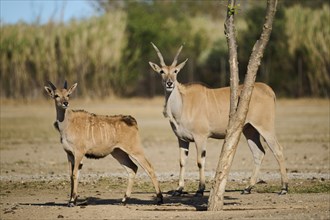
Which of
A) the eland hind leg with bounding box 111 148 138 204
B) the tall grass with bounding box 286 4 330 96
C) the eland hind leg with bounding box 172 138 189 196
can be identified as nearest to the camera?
the eland hind leg with bounding box 111 148 138 204

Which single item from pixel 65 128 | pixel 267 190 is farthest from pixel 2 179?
pixel 267 190

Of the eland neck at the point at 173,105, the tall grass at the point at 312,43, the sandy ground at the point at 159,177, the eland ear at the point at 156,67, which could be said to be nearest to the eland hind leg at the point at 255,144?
the sandy ground at the point at 159,177

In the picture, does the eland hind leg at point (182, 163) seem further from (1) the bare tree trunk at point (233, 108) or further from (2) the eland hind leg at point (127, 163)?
(1) the bare tree trunk at point (233, 108)

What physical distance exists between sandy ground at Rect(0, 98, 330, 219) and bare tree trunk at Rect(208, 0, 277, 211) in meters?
0.31

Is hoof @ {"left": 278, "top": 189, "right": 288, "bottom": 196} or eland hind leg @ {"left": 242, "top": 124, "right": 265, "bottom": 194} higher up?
eland hind leg @ {"left": 242, "top": 124, "right": 265, "bottom": 194}

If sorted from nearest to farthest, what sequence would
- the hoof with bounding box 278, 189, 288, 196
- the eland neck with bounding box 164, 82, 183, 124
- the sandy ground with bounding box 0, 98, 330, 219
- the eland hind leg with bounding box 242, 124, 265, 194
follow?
the sandy ground with bounding box 0, 98, 330, 219 → the hoof with bounding box 278, 189, 288, 196 → the eland neck with bounding box 164, 82, 183, 124 → the eland hind leg with bounding box 242, 124, 265, 194

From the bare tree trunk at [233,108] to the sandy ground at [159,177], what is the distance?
315 millimetres

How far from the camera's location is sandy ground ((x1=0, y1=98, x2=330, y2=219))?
11.8 metres

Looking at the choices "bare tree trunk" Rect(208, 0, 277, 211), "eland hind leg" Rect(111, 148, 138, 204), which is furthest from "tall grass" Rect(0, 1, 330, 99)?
"bare tree trunk" Rect(208, 0, 277, 211)

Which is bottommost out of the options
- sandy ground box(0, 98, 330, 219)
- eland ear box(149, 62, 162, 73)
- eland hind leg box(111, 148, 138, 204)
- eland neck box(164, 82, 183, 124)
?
sandy ground box(0, 98, 330, 219)

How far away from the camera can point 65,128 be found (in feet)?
42.7

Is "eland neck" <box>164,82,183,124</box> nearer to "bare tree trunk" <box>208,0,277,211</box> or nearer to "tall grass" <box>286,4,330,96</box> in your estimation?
"bare tree trunk" <box>208,0,277,211</box>

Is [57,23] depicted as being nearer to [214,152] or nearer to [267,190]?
[214,152]

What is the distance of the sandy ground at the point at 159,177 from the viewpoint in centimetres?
1176
